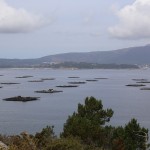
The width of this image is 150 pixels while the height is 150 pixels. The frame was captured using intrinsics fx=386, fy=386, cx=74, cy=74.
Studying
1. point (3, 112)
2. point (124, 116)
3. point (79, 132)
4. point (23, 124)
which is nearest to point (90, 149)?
point (79, 132)

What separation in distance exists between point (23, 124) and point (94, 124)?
954 inches

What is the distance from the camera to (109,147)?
23.9 m

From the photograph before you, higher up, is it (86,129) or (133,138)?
(86,129)

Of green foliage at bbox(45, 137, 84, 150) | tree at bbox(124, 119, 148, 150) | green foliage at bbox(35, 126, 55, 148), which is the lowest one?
tree at bbox(124, 119, 148, 150)

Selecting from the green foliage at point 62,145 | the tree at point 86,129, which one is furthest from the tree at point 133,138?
the green foliage at point 62,145

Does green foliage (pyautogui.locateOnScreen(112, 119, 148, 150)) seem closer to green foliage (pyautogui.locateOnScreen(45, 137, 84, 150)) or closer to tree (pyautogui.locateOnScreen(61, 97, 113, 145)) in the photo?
tree (pyautogui.locateOnScreen(61, 97, 113, 145))

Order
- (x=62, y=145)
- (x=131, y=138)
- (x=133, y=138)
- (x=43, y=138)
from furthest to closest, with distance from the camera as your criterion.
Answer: (x=133, y=138) < (x=131, y=138) < (x=43, y=138) < (x=62, y=145)

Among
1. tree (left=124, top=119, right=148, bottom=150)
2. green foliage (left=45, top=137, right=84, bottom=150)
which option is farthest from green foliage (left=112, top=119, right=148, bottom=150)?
green foliage (left=45, top=137, right=84, bottom=150)

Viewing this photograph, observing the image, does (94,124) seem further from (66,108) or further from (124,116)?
(66,108)

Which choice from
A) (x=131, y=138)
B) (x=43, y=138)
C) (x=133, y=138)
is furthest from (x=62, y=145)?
(x=133, y=138)

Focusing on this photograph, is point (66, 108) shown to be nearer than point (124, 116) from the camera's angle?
No

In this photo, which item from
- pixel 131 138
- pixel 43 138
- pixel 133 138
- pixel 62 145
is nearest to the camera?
pixel 62 145

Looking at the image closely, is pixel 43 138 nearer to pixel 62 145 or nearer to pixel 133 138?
pixel 133 138

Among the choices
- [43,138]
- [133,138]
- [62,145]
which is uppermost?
[62,145]
